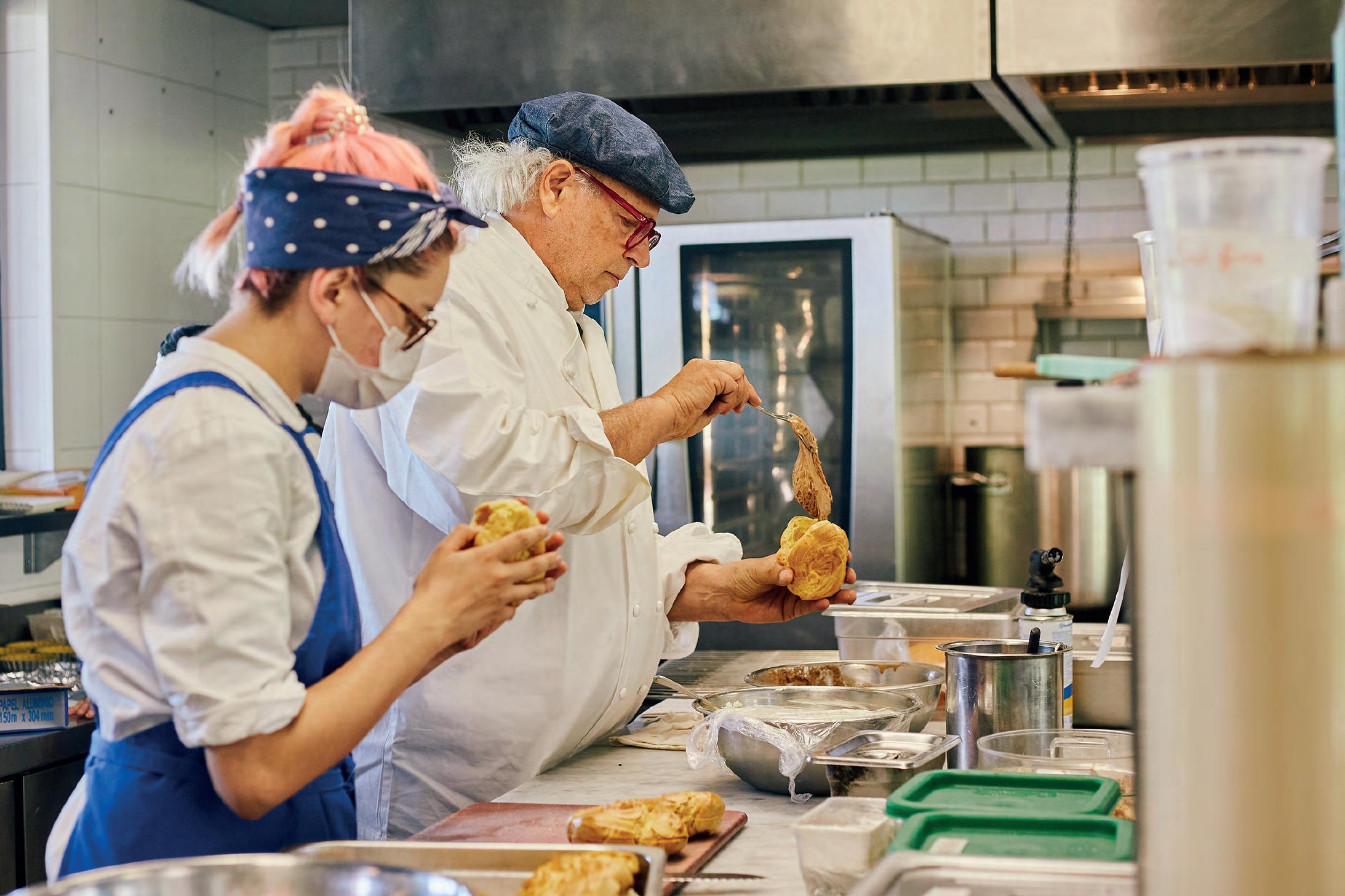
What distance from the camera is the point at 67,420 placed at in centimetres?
410

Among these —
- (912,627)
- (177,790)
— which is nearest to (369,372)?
(177,790)

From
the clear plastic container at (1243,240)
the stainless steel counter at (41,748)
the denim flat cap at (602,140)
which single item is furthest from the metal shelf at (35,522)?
the clear plastic container at (1243,240)

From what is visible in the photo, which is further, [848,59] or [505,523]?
[848,59]

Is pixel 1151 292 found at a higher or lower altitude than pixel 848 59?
lower

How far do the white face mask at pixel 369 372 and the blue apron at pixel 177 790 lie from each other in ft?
0.28

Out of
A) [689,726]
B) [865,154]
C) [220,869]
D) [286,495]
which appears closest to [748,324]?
[865,154]

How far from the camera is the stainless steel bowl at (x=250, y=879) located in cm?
110

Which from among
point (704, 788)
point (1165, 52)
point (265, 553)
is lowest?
point (704, 788)

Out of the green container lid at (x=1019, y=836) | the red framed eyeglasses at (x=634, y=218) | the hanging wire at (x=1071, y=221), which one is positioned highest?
the hanging wire at (x=1071, y=221)

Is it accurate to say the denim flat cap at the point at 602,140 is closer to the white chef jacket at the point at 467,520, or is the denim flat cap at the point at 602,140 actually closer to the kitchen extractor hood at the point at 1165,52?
the white chef jacket at the point at 467,520

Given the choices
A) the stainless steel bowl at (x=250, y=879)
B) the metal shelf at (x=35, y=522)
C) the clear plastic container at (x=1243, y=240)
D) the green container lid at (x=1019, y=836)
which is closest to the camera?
the clear plastic container at (x=1243, y=240)

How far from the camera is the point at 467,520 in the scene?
6.95 ft

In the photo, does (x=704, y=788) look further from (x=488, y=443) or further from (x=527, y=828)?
(x=488, y=443)

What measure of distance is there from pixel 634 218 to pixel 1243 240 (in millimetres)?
→ 1534
